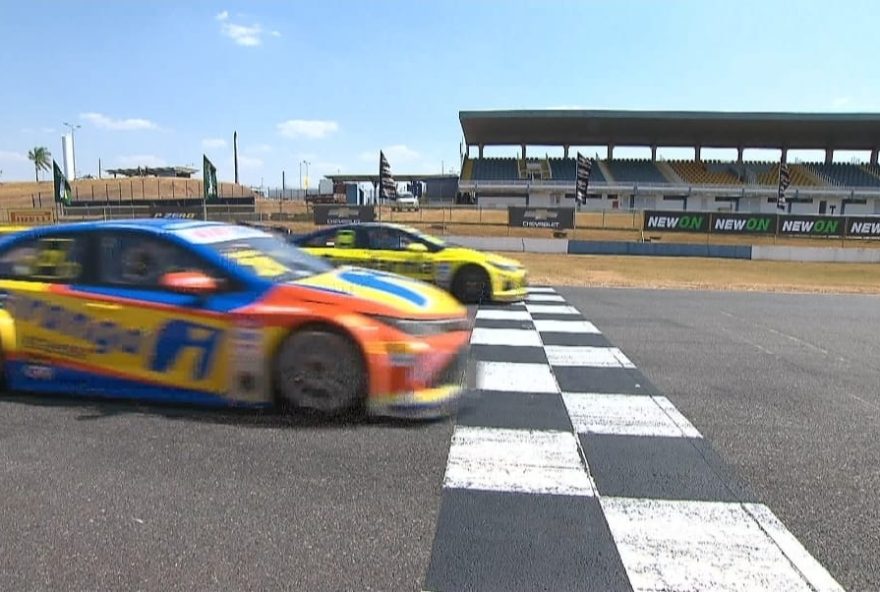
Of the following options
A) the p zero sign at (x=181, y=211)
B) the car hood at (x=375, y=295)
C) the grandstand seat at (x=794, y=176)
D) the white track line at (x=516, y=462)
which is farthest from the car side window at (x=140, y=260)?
the grandstand seat at (x=794, y=176)

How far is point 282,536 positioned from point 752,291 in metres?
13.2

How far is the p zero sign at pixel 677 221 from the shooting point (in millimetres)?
27547

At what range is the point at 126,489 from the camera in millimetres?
3074

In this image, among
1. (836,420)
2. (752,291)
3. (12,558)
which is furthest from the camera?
(752,291)

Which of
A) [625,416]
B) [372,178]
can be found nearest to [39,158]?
[372,178]

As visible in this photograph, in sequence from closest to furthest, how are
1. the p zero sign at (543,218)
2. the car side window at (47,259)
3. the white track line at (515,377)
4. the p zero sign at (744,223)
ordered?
the car side window at (47,259), the white track line at (515,377), the p zero sign at (744,223), the p zero sign at (543,218)

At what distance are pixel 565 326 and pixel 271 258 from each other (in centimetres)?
451

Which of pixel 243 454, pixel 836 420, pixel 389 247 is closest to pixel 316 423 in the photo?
pixel 243 454

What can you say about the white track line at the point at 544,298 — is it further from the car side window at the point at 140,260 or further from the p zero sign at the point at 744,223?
the p zero sign at the point at 744,223

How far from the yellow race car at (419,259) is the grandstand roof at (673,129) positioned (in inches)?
1879

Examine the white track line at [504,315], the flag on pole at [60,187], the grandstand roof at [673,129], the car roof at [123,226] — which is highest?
the grandstand roof at [673,129]

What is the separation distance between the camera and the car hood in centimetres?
403

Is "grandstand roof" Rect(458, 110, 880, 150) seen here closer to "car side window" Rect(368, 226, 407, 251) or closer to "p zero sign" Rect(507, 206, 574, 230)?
"p zero sign" Rect(507, 206, 574, 230)

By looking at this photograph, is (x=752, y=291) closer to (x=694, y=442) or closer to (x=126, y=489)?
(x=694, y=442)
